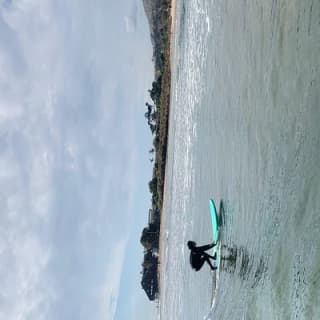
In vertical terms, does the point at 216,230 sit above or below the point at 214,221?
below

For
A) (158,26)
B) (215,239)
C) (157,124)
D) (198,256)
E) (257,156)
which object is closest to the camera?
(257,156)

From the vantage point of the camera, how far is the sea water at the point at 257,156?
12.1 metres

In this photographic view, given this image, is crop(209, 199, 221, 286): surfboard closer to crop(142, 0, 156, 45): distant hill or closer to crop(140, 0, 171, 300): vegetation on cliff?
crop(140, 0, 171, 300): vegetation on cliff

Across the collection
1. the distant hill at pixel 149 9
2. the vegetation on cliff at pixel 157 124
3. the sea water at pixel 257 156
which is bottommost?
the sea water at pixel 257 156

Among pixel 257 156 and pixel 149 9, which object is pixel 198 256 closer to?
pixel 257 156

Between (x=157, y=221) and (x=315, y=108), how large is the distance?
4555cm

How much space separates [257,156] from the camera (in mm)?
16625

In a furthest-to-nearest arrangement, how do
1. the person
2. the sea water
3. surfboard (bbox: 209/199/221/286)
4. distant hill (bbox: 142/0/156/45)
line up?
distant hill (bbox: 142/0/156/45) < surfboard (bbox: 209/199/221/286) < the person < the sea water

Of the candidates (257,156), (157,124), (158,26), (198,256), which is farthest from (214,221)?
(158,26)

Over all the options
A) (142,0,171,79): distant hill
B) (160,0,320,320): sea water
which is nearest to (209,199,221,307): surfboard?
(160,0,320,320): sea water

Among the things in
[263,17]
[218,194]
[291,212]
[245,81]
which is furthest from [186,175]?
[291,212]

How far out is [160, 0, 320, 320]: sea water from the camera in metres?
12.1

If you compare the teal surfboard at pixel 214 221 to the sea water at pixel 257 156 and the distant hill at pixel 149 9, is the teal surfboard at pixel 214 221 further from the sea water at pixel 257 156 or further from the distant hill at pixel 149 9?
the distant hill at pixel 149 9

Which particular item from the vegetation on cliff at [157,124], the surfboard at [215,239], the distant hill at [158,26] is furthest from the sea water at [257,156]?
the distant hill at [158,26]
